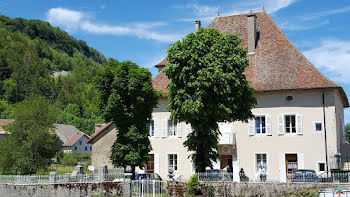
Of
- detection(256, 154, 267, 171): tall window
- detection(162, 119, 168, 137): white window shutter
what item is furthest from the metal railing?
detection(256, 154, 267, 171): tall window

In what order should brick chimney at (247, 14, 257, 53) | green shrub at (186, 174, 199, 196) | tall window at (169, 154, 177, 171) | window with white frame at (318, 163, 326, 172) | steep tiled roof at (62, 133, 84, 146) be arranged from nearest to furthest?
1. green shrub at (186, 174, 199, 196)
2. window with white frame at (318, 163, 326, 172)
3. brick chimney at (247, 14, 257, 53)
4. tall window at (169, 154, 177, 171)
5. steep tiled roof at (62, 133, 84, 146)

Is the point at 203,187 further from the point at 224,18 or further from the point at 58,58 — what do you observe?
the point at 58,58

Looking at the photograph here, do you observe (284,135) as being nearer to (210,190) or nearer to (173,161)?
(173,161)

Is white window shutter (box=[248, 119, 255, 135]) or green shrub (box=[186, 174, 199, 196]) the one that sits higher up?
white window shutter (box=[248, 119, 255, 135])

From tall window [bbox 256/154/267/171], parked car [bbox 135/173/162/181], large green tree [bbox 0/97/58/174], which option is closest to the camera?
parked car [bbox 135/173/162/181]

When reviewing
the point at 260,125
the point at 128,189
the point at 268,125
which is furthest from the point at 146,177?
the point at 268,125

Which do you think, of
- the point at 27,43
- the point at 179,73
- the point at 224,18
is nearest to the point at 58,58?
the point at 27,43

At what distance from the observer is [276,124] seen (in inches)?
1243

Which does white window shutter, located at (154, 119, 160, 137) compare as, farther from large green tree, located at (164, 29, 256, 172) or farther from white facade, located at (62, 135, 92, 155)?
white facade, located at (62, 135, 92, 155)

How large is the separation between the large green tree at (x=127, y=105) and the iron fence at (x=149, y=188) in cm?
347

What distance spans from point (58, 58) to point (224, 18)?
170 meters

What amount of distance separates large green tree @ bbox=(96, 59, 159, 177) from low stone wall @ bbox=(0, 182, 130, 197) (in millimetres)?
3170

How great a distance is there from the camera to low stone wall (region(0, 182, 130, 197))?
23.5 metres

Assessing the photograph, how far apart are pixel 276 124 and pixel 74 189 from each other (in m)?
15.7
